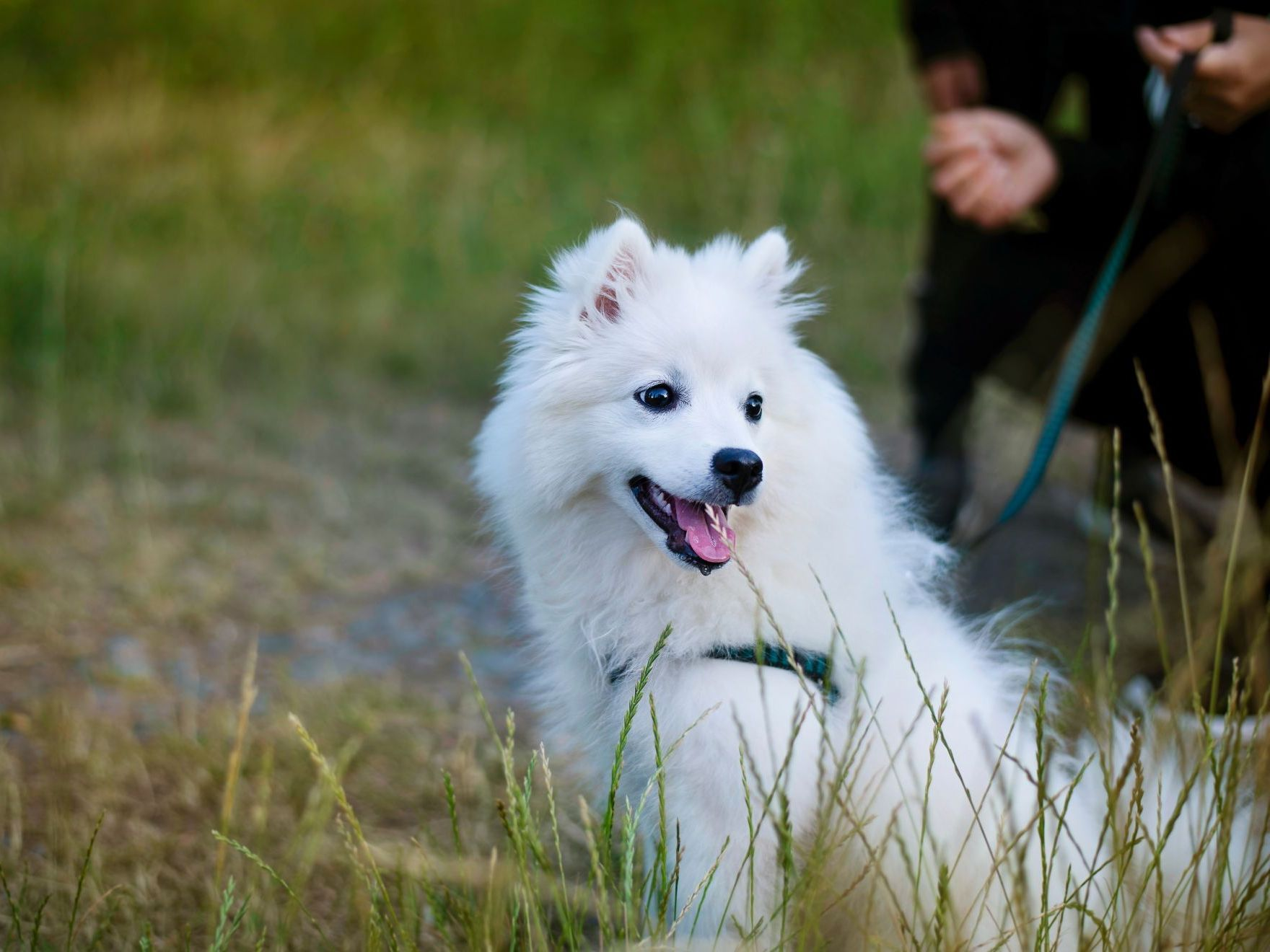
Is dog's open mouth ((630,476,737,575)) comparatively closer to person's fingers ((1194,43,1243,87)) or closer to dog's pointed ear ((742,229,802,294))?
dog's pointed ear ((742,229,802,294))

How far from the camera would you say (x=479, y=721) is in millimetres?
2895

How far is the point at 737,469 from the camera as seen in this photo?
1787 mm

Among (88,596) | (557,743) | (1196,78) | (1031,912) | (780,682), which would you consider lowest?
(88,596)

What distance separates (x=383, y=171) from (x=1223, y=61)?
6.30 meters

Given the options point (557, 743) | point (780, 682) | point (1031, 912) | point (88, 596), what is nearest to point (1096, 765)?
point (1031, 912)

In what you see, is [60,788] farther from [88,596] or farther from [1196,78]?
[1196,78]

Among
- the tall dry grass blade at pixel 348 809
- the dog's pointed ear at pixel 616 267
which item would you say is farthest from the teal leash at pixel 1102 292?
the tall dry grass blade at pixel 348 809

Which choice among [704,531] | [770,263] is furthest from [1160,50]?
[704,531]

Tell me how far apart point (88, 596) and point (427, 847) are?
5.97 ft

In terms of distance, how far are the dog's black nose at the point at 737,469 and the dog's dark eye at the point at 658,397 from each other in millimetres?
216

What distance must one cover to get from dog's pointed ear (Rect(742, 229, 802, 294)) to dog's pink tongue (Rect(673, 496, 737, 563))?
0.49m

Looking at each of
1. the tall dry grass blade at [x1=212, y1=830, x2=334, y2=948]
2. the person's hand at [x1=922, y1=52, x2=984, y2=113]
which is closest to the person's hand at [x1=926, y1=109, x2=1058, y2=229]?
the person's hand at [x1=922, y1=52, x2=984, y2=113]

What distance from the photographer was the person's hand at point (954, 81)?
3.51 metres

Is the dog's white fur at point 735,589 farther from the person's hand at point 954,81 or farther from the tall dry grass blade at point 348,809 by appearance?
the person's hand at point 954,81
